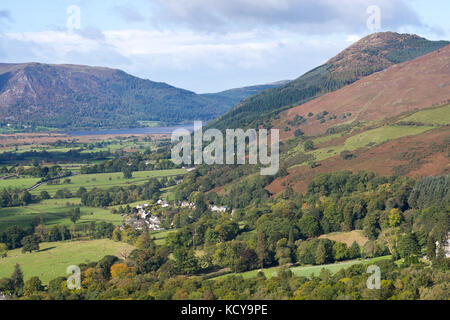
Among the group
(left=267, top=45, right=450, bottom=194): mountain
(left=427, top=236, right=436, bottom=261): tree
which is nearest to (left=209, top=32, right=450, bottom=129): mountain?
(left=267, top=45, right=450, bottom=194): mountain

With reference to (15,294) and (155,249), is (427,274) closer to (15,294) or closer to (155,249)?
(155,249)

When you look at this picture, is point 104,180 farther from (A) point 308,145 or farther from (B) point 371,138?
(B) point 371,138

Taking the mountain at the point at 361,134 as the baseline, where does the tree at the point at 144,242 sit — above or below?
below

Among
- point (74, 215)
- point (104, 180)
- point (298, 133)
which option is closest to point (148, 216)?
point (74, 215)

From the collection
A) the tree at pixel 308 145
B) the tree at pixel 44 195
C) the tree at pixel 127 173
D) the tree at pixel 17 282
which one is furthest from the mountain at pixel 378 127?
the tree at pixel 17 282

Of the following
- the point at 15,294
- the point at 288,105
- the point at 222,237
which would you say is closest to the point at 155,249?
the point at 222,237

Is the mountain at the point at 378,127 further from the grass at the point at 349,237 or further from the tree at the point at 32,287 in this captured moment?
the tree at the point at 32,287

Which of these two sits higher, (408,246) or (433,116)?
(433,116)
